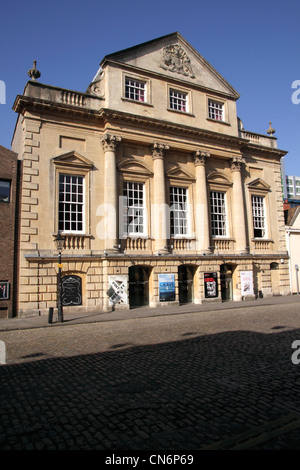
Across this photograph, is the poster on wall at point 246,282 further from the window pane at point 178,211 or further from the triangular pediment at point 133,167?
the triangular pediment at point 133,167

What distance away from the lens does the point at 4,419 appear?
4.84m

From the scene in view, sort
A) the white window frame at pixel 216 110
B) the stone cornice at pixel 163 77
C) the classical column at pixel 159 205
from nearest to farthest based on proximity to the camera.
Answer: the classical column at pixel 159 205
the stone cornice at pixel 163 77
the white window frame at pixel 216 110

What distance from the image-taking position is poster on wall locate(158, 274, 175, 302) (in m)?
21.2

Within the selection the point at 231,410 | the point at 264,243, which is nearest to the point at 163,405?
the point at 231,410

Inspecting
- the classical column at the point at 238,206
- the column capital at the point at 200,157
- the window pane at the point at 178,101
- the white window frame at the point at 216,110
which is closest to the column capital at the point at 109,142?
the window pane at the point at 178,101

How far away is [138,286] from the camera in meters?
21.4

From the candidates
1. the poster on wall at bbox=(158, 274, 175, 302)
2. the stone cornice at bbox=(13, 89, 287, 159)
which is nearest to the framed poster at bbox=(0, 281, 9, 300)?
the poster on wall at bbox=(158, 274, 175, 302)

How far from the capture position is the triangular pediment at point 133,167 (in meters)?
21.5

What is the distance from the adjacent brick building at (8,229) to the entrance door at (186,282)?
10803 millimetres

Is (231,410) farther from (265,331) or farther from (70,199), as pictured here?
(70,199)

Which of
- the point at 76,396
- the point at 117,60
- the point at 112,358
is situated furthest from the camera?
the point at 117,60

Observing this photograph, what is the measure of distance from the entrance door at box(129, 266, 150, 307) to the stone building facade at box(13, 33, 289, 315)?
0.06m

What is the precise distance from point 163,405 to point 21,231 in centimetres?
1512

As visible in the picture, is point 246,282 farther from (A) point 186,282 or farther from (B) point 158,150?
(B) point 158,150
